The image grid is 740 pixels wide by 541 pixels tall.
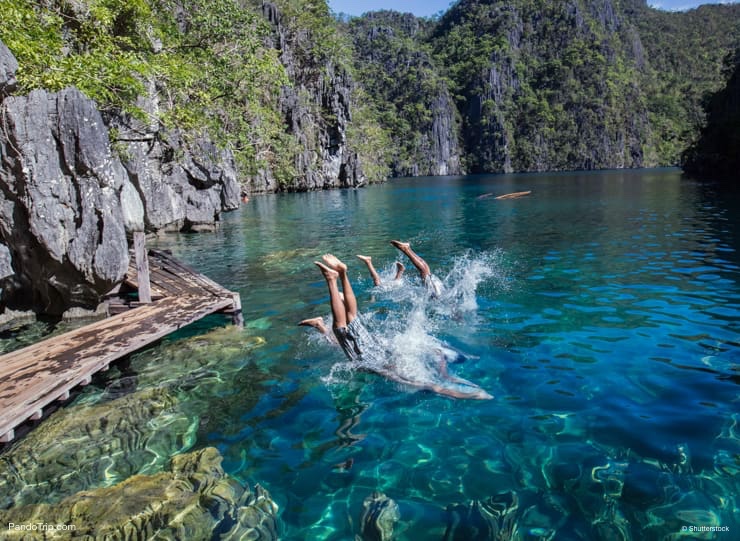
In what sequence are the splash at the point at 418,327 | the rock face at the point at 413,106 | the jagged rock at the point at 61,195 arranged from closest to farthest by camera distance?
the splash at the point at 418,327, the jagged rock at the point at 61,195, the rock face at the point at 413,106

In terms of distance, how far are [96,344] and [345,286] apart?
14.1 feet

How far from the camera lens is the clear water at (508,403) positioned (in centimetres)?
459

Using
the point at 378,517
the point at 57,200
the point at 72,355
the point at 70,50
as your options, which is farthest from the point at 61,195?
the point at 378,517

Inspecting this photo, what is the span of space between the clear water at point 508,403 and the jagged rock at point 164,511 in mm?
296

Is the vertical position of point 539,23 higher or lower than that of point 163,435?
higher

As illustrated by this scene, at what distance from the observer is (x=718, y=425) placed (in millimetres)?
5562

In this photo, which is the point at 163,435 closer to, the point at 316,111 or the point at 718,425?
the point at 718,425

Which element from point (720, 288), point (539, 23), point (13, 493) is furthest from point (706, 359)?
point (539, 23)

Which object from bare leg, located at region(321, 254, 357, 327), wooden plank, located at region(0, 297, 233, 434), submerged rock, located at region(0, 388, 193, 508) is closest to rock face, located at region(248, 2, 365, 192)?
wooden plank, located at region(0, 297, 233, 434)

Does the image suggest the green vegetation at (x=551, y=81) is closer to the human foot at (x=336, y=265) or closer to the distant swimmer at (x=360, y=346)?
the distant swimmer at (x=360, y=346)

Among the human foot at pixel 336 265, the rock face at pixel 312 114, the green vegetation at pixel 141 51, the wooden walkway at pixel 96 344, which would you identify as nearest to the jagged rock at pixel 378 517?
the human foot at pixel 336 265

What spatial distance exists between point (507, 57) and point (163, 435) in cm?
18033

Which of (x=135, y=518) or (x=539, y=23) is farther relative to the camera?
(x=539, y=23)

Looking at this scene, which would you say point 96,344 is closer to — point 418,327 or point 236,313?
point 236,313
